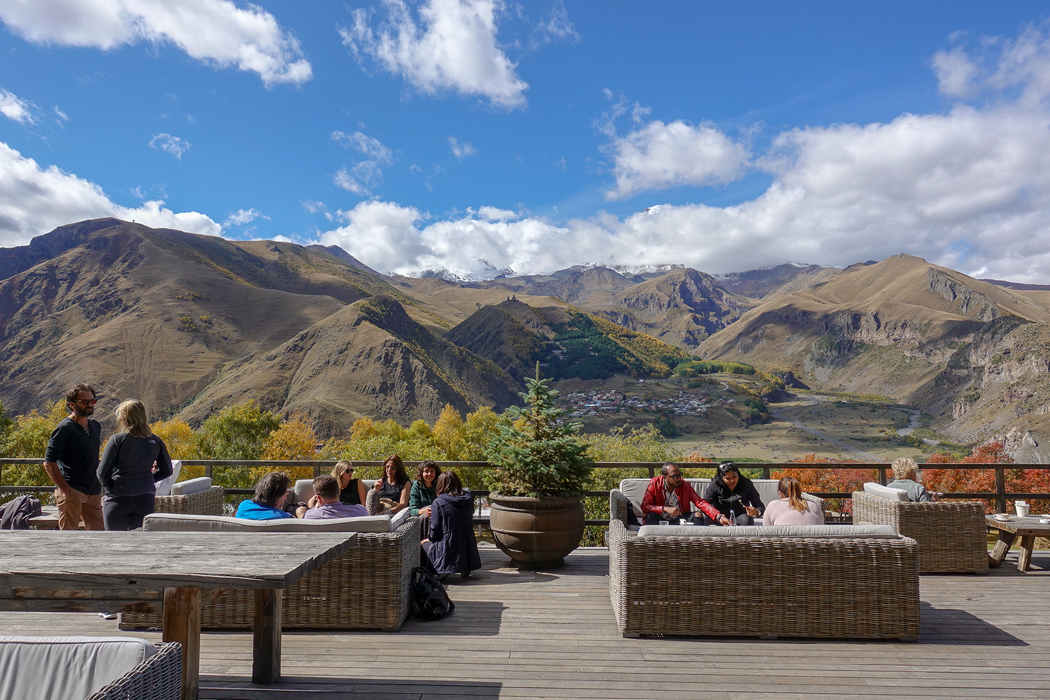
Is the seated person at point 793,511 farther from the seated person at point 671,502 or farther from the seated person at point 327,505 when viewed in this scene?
the seated person at point 327,505

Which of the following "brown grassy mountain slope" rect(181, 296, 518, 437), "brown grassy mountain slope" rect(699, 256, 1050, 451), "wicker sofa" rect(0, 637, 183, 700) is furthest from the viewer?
"brown grassy mountain slope" rect(699, 256, 1050, 451)

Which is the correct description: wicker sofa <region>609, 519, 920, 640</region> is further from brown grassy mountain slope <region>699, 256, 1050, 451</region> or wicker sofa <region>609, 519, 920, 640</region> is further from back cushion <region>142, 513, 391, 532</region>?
brown grassy mountain slope <region>699, 256, 1050, 451</region>

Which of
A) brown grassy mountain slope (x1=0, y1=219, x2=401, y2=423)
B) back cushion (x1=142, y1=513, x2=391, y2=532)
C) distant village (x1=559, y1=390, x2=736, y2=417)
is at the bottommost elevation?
distant village (x1=559, y1=390, x2=736, y2=417)

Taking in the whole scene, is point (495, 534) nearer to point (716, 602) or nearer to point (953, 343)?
point (716, 602)

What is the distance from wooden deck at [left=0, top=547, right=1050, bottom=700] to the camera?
10.8 feet

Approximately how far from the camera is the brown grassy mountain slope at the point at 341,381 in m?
82.7

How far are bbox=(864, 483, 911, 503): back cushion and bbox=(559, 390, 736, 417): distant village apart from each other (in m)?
103

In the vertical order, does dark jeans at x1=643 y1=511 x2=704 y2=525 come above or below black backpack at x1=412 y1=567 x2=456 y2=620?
above

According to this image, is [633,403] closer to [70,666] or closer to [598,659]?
[598,659]

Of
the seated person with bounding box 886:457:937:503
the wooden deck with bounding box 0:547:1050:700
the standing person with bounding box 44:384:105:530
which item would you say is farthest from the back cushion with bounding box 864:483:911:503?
the standing person with bounding box 44:384:105:530

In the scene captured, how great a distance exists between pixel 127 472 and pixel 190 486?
1783 mm

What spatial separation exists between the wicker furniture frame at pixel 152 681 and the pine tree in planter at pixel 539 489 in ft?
13.1

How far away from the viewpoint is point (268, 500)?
167 inches

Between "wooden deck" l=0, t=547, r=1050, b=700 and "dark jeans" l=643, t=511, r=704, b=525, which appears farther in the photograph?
"dark jeans" l=643, t=511, r=704, b=525
